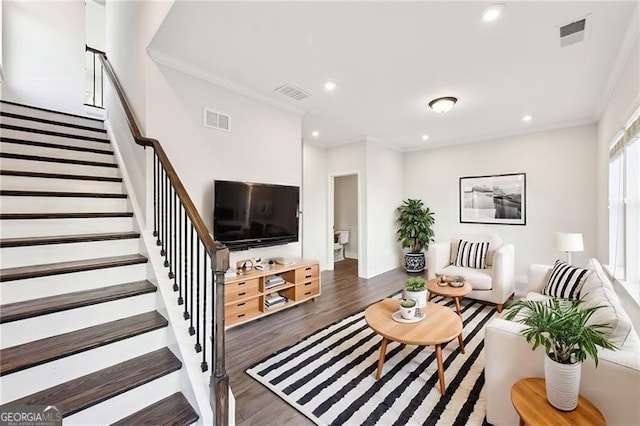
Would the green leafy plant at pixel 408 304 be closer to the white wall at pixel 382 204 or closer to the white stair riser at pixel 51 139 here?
the white wall at pixel 382 204

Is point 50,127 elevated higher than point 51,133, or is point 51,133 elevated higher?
point 50,127

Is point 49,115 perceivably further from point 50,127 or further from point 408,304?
point 408,304

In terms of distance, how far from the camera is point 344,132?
5.07 metres

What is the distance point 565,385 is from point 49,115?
5.47 m

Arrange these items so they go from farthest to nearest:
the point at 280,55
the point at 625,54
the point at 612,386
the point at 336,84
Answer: the point at 336,84
the point at 280,55
the point at 625,54
the point at 612,386

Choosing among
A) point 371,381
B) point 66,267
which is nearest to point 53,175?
point 66,267

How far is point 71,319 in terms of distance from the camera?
5.26 feet

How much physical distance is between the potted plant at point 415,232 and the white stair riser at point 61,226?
4.92 meters

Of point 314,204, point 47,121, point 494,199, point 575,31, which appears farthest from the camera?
point 314,204

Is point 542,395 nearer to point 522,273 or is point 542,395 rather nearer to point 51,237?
point 51,237

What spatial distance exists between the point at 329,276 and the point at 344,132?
9.26 feet

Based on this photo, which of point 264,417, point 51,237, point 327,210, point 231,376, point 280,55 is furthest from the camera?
point 327,210

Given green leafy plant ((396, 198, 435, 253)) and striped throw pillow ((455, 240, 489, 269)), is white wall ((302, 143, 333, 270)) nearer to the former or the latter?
green leafy plant ((396, 198, 435, 253))

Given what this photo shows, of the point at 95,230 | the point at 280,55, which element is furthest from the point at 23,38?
the point at 280,55
